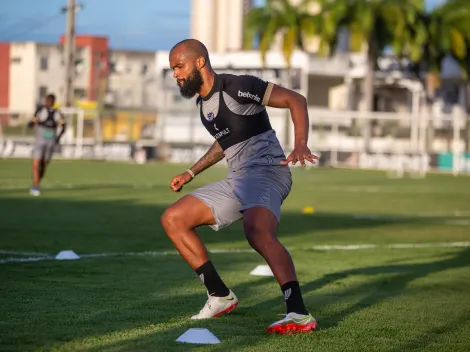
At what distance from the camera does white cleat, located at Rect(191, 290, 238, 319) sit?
752 centimetres

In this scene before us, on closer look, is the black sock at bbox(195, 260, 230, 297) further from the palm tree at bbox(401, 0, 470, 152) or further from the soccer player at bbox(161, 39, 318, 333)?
the palm tree at bbox(401, 0, 470, 152)

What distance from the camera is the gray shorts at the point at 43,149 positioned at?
75.5 feet

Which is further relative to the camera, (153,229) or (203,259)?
(153,229)

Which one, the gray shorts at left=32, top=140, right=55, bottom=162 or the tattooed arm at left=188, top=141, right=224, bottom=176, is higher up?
the tattooed arm at left=188, top=141, right=224, bottom=176

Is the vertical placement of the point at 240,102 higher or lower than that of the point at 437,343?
higher

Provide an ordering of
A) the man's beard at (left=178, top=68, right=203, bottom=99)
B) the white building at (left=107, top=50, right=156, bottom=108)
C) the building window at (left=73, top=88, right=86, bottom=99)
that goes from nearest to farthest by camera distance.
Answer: the man's beard at (left=178, top=68, right=203, bottom=99), the building window at (left=73, top=88, right=86, bottom=99), the white building at (left=107, top=50, right=156, bottom=108)

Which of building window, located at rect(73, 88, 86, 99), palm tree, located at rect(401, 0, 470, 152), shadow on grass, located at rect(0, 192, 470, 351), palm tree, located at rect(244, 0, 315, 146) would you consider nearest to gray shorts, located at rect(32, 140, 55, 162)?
shadow on grass, located at rect(0, 192, 470, 351)

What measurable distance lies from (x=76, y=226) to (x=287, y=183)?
319 inches

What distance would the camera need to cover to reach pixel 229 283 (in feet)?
32.0

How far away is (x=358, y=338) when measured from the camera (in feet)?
22.7

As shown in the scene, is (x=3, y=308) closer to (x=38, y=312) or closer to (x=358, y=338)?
(x=38, y=312)

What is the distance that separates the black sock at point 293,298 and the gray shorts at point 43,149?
16.4 metres

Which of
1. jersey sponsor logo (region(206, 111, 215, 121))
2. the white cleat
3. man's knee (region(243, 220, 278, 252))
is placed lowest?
the white cleat

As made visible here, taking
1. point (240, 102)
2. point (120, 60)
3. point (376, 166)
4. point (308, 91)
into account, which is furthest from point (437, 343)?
point (120, 60)
